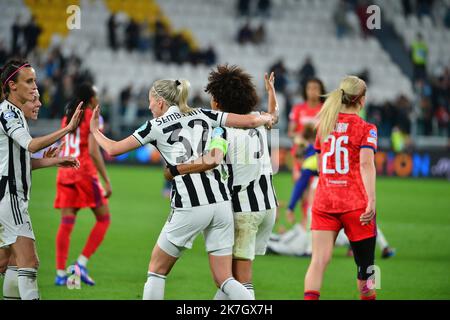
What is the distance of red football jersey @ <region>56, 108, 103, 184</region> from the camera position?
30.2 feet

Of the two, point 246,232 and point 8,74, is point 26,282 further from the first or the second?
point 246,232

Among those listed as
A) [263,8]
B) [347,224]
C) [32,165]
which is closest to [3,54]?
[263,8]

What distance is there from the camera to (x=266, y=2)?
105 feet

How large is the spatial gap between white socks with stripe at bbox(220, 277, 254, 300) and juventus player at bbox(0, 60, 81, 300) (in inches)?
57.4

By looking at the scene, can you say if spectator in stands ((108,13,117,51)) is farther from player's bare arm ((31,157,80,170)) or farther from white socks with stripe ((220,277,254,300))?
white socks with stripe ((220,277,254,300))

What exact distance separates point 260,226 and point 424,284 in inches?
129

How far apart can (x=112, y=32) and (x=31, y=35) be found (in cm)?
300

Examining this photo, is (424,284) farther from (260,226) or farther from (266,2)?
(266,2)

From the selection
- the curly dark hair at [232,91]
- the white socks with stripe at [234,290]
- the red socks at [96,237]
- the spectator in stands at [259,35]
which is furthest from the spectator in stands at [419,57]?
the white socks with stripe at [234,290]

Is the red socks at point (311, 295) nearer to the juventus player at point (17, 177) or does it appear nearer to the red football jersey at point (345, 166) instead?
the red football jersey at point (345, 166)

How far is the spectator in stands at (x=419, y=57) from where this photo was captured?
2944cm

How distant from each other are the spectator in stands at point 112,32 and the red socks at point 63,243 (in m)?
21.5

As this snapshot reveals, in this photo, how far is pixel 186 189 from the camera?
6160 mm

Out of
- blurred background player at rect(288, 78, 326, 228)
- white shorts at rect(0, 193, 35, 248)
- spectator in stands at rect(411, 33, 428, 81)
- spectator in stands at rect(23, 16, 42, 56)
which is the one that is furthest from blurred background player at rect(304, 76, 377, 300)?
spectator in stands at rect(411, 33, 428, 81)
